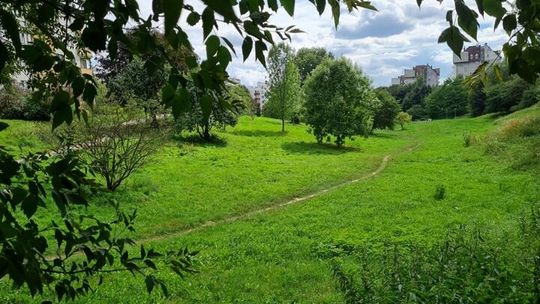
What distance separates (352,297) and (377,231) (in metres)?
6.59

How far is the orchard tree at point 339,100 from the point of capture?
108 ft

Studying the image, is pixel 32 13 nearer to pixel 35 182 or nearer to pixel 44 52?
pixel 44 52

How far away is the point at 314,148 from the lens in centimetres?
3183

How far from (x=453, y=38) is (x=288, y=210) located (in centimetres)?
1351

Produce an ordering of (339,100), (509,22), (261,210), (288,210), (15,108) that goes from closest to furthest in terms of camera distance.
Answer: (509,22), (288,210), (261,210), (15,108), (339,100)

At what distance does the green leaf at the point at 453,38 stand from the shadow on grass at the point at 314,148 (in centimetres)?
2833

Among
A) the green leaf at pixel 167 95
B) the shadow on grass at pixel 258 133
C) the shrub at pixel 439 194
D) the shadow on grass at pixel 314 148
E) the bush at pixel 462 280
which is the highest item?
the green leaf at pixel 167 95

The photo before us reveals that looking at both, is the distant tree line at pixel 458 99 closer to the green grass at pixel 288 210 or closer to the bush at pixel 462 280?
the green grass at pixel 288 210

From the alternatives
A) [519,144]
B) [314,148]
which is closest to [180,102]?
[519,144]

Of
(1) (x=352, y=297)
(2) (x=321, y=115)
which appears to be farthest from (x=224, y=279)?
(2) (x=321, y=115)

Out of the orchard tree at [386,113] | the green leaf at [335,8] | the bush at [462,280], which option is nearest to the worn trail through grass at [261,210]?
the bush at [462,280]

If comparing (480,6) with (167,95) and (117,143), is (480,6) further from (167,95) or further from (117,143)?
(117,143)

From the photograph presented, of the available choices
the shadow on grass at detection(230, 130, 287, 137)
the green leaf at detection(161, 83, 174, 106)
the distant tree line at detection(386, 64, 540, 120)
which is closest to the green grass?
the green leaf at detection(161, 83, 174, 106)

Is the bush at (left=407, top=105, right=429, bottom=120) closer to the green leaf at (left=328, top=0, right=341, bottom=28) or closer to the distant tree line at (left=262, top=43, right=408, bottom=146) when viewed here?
the distant tree line at (left=262, top=43, right=408, bottom=146)
